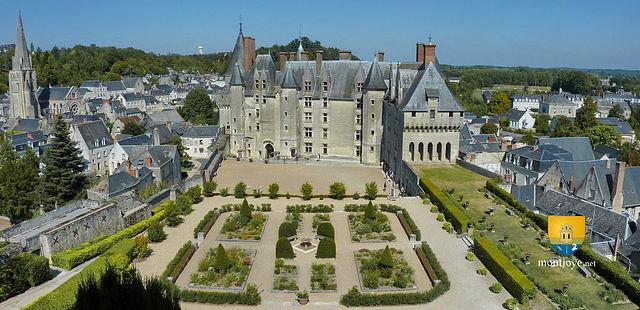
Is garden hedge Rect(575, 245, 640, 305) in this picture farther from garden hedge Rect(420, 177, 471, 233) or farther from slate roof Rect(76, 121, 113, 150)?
slate roof Rect(76, 121, 113, 150)

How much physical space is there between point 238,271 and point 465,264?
10.9m

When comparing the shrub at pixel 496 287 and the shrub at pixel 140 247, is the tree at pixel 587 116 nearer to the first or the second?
the shrub at pixel 496 287

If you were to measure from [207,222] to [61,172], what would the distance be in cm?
1752

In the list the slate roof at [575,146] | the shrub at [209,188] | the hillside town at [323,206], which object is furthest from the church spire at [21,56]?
the slate roof at [575,146]

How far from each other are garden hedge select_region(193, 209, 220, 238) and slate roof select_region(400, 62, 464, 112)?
1881 centimetres

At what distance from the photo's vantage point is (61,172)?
138ft

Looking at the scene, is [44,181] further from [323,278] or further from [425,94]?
[425,94]

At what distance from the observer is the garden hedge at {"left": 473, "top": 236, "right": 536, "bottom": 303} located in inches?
820

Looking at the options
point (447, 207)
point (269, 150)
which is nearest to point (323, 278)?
point (447, 207)

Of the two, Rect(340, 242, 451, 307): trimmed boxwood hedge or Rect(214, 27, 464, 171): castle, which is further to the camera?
Rect(214, 27, 464, 171): castle

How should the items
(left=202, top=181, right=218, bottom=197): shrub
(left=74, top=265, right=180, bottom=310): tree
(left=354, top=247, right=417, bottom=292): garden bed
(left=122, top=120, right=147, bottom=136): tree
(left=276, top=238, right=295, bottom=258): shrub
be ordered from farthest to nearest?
(left=122, top=120, right=147, bottom=136): tree, (left=202, top=181, right=218, bottom=197): shrub, (left=276, top=238, right=295, bottom=258): shrub, (left=354, top=247, right=417, bottom=292): garden bed, (left=74, top=265, right=180, bottom=310): tree

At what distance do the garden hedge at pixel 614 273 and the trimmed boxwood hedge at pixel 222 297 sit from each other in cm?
1497

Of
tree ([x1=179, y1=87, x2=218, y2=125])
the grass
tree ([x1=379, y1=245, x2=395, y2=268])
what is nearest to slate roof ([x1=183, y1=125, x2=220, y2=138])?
tree ([x1=179, y1=87, x2=218, y2=125])

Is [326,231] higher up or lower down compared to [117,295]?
lower down
